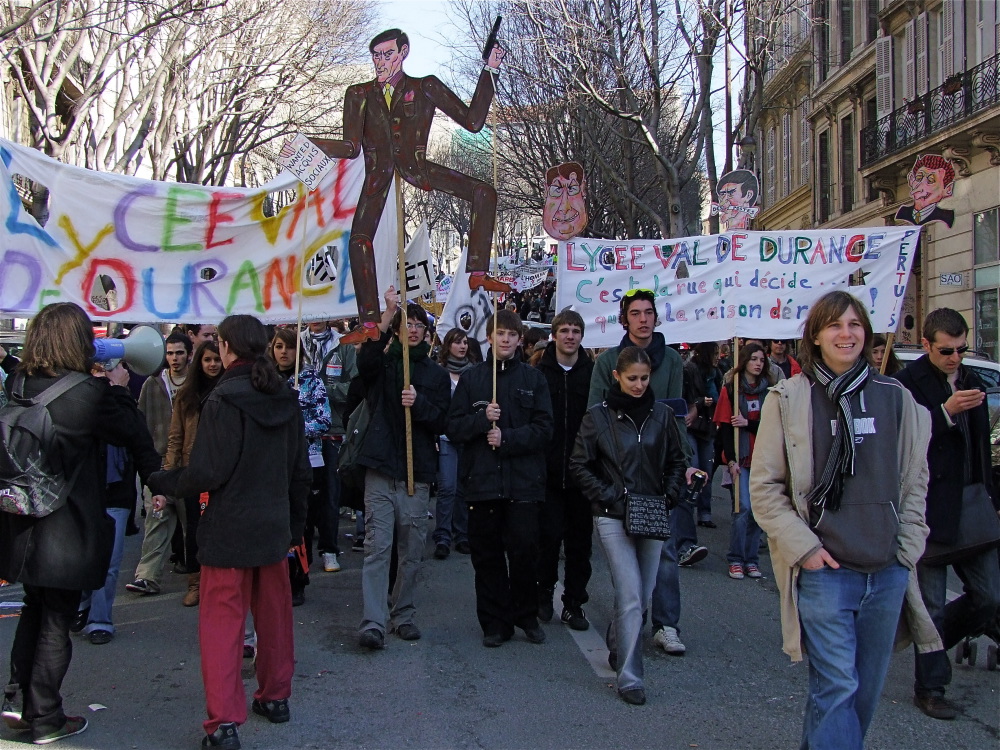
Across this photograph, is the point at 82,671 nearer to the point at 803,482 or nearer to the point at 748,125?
the point at 803,482

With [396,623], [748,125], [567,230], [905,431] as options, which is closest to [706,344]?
[567,230]

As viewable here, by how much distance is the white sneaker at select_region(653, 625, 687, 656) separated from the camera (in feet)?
17.7

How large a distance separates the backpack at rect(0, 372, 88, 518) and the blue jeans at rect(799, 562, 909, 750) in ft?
9.96

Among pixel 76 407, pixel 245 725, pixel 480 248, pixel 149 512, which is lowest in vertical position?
pixel 245 725

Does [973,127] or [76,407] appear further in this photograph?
[973,127]

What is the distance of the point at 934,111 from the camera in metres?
20.9

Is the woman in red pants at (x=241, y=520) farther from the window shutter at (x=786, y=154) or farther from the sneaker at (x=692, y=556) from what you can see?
the window shutter at (x=786, y=154)

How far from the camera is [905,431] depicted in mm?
3342

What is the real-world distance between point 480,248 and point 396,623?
7.69ft

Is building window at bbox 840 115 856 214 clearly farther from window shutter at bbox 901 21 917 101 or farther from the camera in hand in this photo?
the camera in hand

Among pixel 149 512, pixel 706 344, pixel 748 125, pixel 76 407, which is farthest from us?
pixel 748 125

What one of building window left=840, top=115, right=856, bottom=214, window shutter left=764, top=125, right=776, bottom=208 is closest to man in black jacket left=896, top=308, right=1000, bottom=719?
building window left=840, top=115, right=856, bottom=214

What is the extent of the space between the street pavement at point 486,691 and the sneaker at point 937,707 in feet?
0.12

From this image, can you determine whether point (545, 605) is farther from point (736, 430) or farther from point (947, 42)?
point (947, 42)
